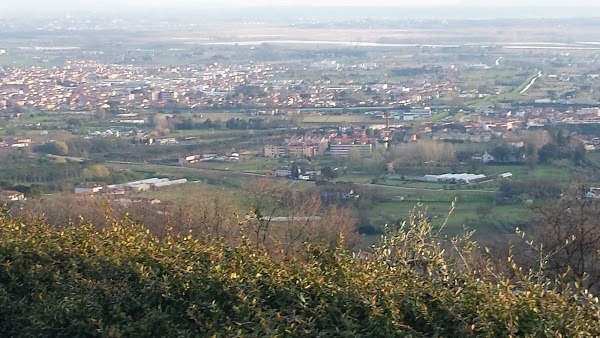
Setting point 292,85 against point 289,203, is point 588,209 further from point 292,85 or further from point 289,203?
point 292,85

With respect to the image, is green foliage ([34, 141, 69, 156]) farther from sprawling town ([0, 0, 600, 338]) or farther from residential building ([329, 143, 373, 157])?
residential building ([329, 143, 373, 157])

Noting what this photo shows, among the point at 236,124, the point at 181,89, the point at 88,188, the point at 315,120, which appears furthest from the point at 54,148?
the point at 181,89

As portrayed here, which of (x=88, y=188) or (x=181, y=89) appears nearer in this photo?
(x=88, y=188)

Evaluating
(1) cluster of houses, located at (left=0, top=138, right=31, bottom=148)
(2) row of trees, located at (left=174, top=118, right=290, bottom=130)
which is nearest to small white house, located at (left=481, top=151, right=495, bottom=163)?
(2) row of trees, located at (left=174, top=118, right=290, bottom=130)

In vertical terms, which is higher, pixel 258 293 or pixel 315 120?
pixel 258 293

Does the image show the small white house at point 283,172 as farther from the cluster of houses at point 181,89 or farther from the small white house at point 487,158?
the cluster of houses at point 181,89

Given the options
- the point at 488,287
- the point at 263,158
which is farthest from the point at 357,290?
the point at 263,158

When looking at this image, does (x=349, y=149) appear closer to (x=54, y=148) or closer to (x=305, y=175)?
(x=305, y=175)

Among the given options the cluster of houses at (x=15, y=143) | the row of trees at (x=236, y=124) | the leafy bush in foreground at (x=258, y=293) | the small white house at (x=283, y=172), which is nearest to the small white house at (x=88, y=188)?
the small white house at (x=283, y=172)
